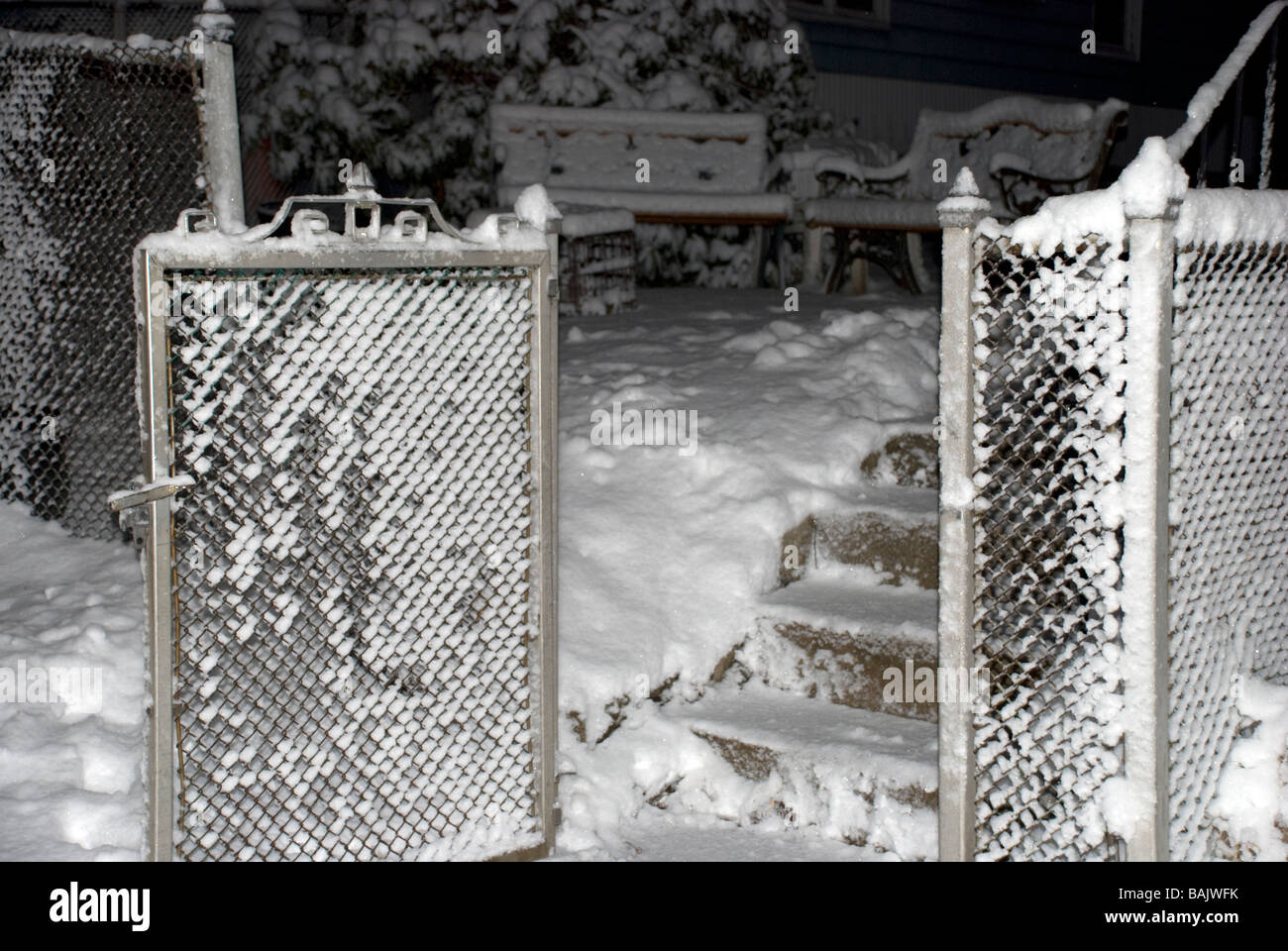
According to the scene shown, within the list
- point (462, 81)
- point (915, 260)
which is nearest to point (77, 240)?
point (462, 81)

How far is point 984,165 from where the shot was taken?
9.52m

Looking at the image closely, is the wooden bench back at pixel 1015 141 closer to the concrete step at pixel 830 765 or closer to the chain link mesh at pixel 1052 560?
the concrete step at pixel 830 765

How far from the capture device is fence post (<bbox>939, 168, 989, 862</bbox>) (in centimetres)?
369

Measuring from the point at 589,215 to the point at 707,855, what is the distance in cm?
448

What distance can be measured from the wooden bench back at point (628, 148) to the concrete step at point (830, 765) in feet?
18.2

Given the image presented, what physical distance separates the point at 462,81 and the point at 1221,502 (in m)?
7.52

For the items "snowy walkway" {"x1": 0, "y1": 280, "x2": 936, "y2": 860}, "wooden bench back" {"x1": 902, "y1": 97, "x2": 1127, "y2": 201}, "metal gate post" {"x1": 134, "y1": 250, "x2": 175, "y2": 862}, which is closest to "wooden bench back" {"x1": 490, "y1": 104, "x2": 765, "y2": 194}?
"wooden bench back" {"x1": 902, "y1": 97, "x2": 1127, "y2": 201}

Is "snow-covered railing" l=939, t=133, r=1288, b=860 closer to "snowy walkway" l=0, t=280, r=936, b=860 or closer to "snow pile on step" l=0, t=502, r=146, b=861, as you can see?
"snowy walkway" l=0, t=280, r=936, b=860

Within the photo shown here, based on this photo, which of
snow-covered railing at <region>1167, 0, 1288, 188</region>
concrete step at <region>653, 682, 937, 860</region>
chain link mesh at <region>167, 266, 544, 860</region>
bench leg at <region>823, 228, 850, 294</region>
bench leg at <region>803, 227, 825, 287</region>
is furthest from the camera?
bench leg at <region>803, 227, 825, 287</region>

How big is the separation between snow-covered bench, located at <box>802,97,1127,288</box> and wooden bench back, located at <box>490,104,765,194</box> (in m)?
0.58

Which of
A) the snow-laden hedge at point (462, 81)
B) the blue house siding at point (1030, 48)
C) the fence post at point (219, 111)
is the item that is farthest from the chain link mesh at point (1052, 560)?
the blue house siding at point (1030, 48)

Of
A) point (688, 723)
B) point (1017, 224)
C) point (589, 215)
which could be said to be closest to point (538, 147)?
point (589, 215)
